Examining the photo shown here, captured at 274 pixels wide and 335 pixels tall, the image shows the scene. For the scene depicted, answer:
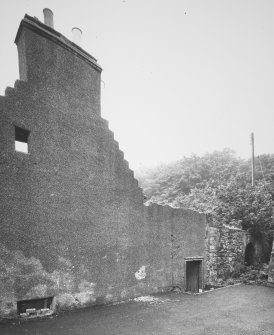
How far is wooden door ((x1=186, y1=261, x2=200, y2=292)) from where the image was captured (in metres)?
9.48

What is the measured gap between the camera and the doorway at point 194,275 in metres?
9.51

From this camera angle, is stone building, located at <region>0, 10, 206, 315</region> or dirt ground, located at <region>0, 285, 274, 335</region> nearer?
dirt ground, located at <region>0, 285, 274, 335</region>

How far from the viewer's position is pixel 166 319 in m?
5.64

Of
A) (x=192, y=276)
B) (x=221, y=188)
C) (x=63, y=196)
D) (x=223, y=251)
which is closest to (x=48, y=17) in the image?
(x=63, y=196)

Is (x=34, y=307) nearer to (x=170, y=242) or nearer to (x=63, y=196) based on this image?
(x=63, y=196)

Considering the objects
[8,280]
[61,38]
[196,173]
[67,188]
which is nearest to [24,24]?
[61,38]

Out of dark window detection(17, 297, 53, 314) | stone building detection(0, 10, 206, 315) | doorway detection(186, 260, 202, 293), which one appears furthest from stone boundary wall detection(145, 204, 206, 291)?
dark window detection(17, 297, 53, 314)

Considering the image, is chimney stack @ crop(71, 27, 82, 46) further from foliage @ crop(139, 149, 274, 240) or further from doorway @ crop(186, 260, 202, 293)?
foliage @ crop(139, 149, 274, 240)

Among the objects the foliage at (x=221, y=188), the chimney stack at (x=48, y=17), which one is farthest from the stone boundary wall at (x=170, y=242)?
Answer: the chimney stack at (x=48, y=17)

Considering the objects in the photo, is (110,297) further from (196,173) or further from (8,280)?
(196,173)

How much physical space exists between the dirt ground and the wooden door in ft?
6.13

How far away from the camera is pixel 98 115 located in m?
7.05

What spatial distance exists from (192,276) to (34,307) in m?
6.11

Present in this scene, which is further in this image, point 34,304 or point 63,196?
point 63,196
